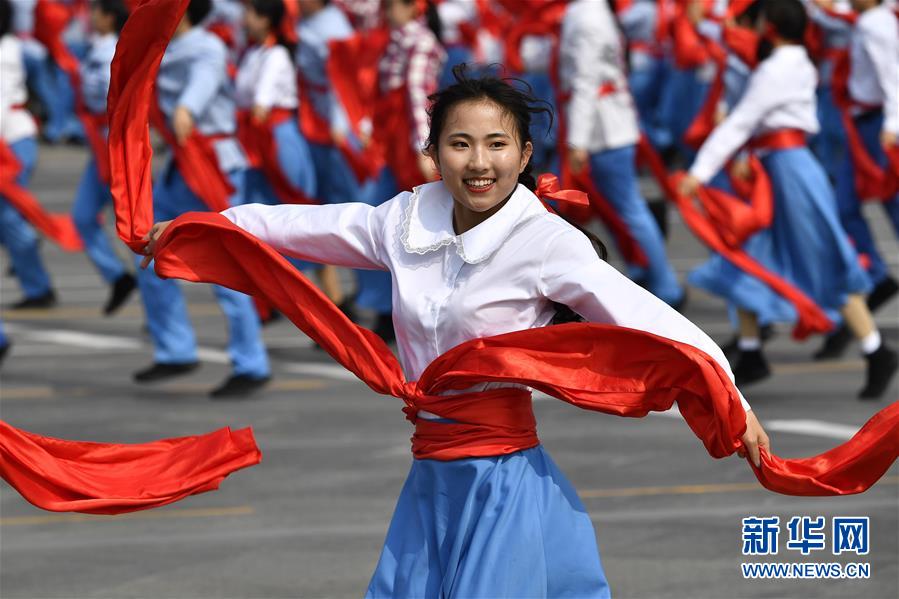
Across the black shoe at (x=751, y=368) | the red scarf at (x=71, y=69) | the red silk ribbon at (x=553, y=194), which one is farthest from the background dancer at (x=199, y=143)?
the red silk ribbon at (x=553, y=194)

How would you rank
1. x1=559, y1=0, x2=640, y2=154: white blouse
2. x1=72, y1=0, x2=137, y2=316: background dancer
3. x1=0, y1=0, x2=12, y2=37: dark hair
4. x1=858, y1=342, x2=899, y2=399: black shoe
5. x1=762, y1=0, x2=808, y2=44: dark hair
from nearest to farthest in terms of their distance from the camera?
1. x1=762, y1=0, x2=808, y2=44: dark hair
2. x1=858, y1=342, x2=899, y2=399: black shoe
3. x1=72, y1=0, x2=137, y2=316: background dancer
4. x1=559, y1=0, x2=640, y2=154: white blouse
5. x1=0, y1=0, x2=12, y2=37: dark hair

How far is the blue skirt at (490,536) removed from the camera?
14.9 ft

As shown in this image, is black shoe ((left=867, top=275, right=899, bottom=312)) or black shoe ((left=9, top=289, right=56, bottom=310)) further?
black shoe ((left=9, top=289, right=56, bottom=310))

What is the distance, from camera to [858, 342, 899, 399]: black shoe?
9688 millimetres

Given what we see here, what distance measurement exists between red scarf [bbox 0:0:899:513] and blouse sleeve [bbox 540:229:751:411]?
0.03 metres

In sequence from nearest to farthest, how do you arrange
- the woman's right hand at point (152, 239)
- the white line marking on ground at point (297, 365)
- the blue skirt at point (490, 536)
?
the blue skirt at point (490, 536) < the woman's right hand at point (152, 239) < the white line marking on ground at point (297, 365)

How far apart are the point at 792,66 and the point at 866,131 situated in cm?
175

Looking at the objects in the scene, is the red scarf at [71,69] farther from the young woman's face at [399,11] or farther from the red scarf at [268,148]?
the young woman's face at [399,11]

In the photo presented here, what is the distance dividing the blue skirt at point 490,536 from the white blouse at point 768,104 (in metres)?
5.23

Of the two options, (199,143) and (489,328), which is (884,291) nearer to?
(199,143)

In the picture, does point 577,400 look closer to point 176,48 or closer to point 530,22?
point 176,48

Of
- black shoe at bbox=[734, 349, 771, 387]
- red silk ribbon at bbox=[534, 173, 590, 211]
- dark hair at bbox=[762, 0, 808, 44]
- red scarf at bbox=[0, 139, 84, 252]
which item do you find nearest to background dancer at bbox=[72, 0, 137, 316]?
red scarf at bbox=[0, 139, 84, 252]

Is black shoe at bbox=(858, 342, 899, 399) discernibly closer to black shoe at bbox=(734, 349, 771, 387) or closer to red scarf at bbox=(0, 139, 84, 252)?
black shoe at bbox=(734, 349, 771, 387)

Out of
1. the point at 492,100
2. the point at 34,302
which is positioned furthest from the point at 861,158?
the point at 492,100
